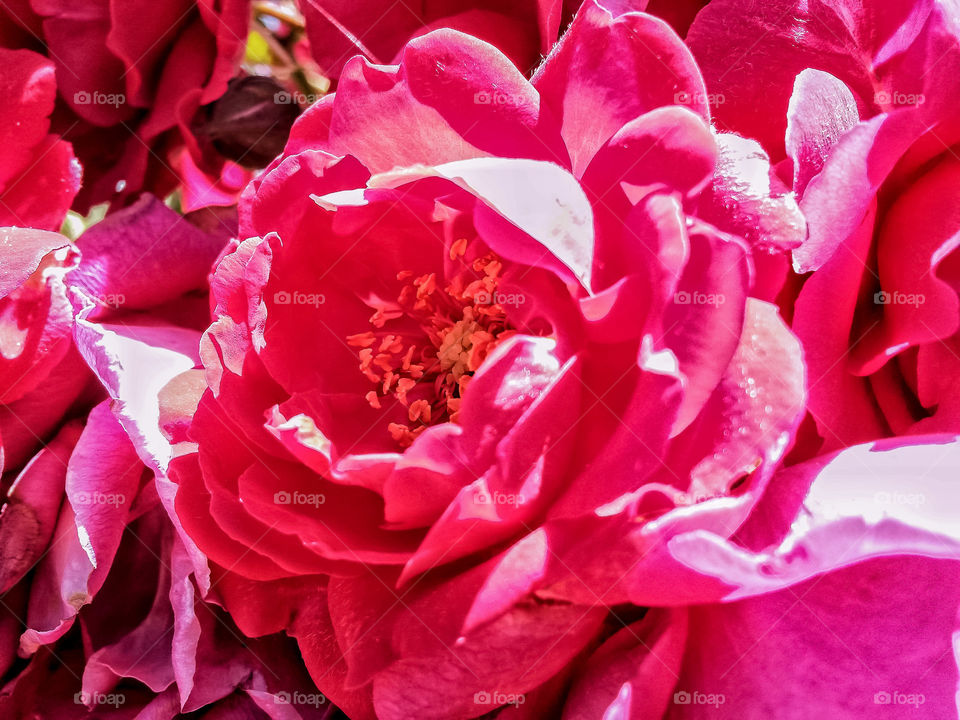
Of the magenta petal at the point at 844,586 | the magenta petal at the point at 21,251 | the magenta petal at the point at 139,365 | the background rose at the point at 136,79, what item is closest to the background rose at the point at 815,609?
the magenta petal at the point at 844,586

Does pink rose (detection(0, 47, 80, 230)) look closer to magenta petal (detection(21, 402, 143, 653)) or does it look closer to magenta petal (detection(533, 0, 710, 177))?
magenta petal (detection(21, 402, 143, 653))

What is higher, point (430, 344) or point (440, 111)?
point (440, 111)

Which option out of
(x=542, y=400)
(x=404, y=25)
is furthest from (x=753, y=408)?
(x=404, y=25)

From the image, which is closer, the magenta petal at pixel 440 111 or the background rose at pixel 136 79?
the magenta petal at pixel 440 111

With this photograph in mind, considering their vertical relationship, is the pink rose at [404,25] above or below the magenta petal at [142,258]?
above

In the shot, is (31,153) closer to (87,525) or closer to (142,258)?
(142,258)

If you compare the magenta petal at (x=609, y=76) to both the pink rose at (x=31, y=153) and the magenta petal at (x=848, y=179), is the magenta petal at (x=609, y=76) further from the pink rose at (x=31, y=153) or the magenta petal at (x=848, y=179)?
the pink rose at (x=31, y=153)

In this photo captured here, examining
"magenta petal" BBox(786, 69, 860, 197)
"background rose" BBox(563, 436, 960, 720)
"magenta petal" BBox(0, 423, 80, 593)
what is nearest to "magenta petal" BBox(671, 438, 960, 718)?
"background rose" BBox(563, 436, 960, 720)
